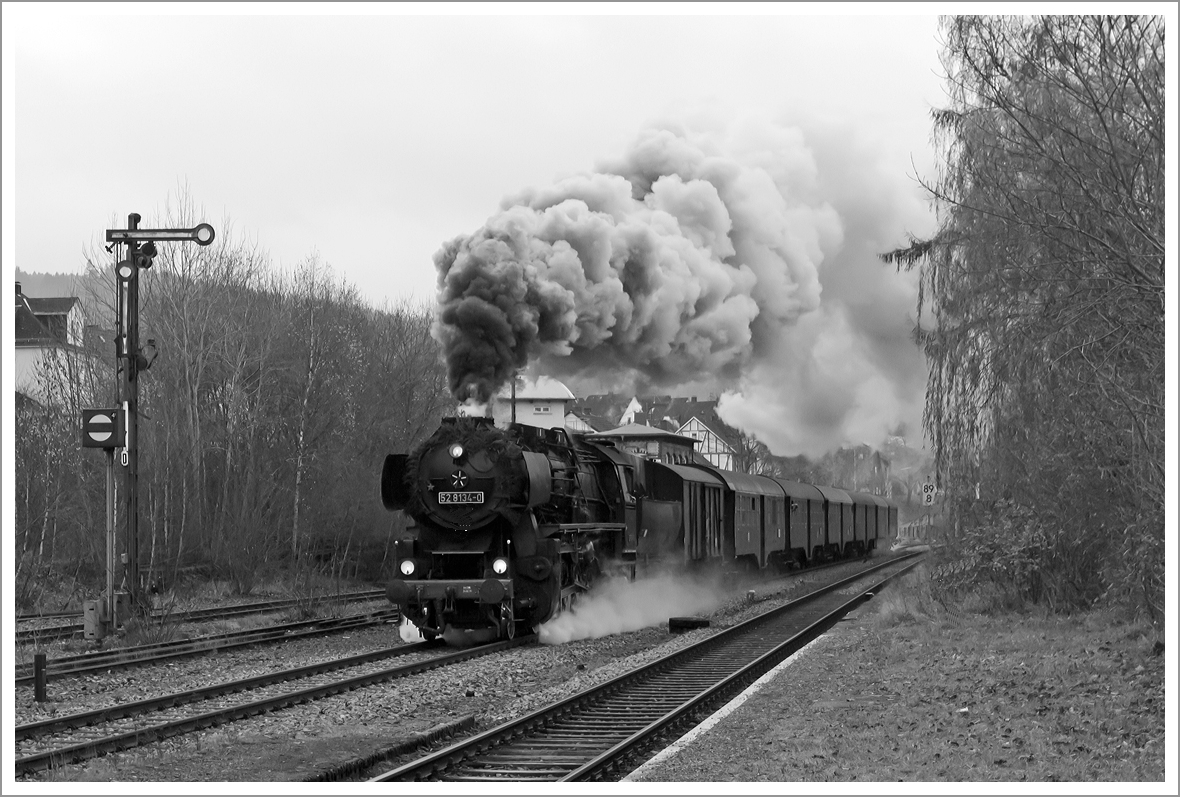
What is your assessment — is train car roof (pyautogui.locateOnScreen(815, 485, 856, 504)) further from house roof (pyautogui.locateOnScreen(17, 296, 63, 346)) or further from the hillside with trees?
house roof (pyautogui.locateOnScreen(17, 296, 63, 346))

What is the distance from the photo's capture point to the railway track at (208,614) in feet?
57.3

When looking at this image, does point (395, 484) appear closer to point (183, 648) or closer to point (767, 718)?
point (183, 648)

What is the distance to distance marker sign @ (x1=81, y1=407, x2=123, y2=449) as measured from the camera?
15656 mm

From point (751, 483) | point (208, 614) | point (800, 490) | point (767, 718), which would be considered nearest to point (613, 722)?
point (767, 718)

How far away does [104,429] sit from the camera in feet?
51.6

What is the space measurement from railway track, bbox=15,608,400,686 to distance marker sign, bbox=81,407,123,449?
8.79 feet

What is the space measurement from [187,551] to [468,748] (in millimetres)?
20670

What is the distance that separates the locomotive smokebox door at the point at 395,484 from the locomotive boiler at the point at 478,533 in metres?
0.01

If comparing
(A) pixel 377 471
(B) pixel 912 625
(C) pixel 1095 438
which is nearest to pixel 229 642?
(B) pixel 912 625

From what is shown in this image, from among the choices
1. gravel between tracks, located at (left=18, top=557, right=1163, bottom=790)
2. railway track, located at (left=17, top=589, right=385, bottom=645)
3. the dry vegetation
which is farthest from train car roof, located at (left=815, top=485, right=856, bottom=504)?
gravel between tracks, located at (left=18, top=557, right=1163, bottom=790)

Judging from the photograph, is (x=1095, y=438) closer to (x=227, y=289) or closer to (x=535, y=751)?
(x=535, y=751)

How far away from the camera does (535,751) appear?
9.41m

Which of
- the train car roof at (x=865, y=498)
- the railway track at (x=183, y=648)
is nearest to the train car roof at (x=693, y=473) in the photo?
the railway track at (x=183, y=648)

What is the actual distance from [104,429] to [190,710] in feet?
19.1
